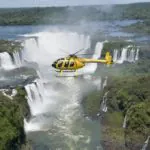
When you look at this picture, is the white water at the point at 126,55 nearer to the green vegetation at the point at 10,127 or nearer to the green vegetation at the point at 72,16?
the green vegetation at the point at 10,127

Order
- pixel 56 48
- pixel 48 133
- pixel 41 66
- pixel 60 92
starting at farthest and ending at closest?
pixel 56 48
pixel 41 66
pixel 60 92
pixel 48 133

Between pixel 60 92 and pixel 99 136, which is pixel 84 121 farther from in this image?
pixel 60 92

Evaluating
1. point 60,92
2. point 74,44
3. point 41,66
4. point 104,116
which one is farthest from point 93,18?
point 104,116

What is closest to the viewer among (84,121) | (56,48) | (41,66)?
(84,121)

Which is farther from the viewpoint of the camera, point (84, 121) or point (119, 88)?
point (119, 88)

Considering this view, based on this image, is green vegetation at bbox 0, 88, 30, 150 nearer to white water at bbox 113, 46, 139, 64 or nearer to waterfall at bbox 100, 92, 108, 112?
waterfall at bbox 100, 92, 108, 112

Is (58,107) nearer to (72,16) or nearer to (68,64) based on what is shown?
(68,64)

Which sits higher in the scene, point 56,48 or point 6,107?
point 6,107
